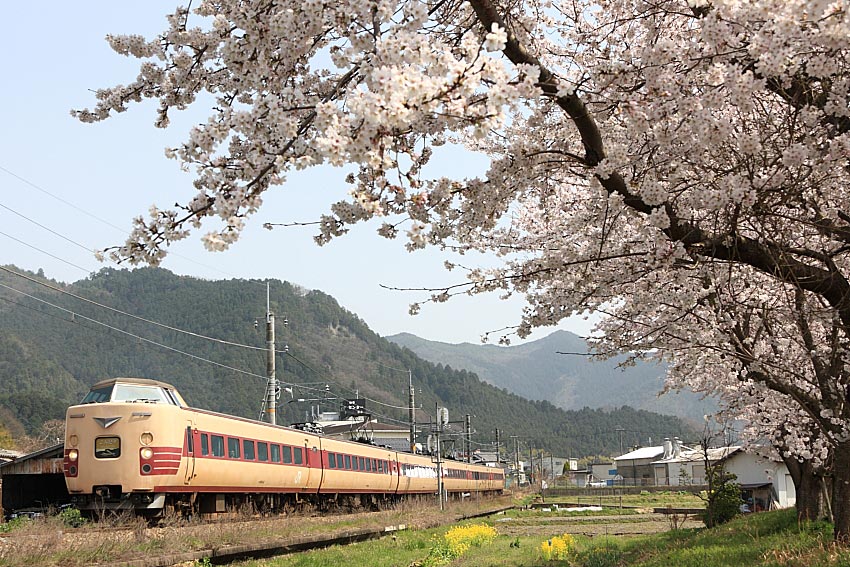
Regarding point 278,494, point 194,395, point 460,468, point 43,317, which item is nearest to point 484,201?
point 278,494

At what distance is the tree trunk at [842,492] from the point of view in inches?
436

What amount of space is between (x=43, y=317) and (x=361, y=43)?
5435 inches

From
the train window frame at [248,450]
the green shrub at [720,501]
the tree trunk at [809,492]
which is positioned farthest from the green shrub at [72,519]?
the green shrub at [720,501]

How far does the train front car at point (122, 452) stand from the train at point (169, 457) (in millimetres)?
17

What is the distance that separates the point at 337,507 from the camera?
26.0 meters

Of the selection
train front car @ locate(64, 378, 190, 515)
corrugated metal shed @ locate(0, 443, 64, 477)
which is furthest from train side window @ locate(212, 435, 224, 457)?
corrugated metal shed @ locate(0, 443, 64, 477)

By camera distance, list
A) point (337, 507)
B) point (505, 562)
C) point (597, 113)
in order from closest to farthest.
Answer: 1. point (597, 113)
2. point (505, 562)
3. point (337, 507)

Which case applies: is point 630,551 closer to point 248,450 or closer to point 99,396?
point 248,450

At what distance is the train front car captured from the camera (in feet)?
49.2

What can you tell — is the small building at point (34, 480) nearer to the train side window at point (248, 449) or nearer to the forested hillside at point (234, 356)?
the train side window at point (248, 449)

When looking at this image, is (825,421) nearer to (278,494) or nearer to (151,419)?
(151,419)

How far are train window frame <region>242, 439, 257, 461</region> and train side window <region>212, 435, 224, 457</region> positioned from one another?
3.34 feet

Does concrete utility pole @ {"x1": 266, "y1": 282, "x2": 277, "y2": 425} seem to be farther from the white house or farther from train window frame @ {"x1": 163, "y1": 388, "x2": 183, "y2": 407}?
the white house

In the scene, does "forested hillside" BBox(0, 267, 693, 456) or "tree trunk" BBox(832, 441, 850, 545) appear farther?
"forested hillside" BBox(0, 267, 693, 456)
